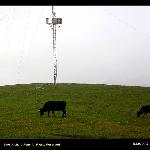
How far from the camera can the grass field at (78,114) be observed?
1960cm

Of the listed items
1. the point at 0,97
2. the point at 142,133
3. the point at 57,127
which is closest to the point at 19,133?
the point at 57,127

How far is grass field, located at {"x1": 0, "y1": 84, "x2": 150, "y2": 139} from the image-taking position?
64.3 ft

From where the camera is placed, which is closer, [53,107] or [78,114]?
[78,114]

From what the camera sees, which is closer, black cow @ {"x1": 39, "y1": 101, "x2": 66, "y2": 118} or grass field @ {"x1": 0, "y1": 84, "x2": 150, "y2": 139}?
grass field @ {"x1": 0, "y1": 84, "x2": 150, "y2": 139}

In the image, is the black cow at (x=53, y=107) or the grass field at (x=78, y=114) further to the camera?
the black cow at (x=53, y=107)

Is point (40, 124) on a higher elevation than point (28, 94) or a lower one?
lower

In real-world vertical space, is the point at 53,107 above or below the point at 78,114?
above

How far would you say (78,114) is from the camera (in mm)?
28234
